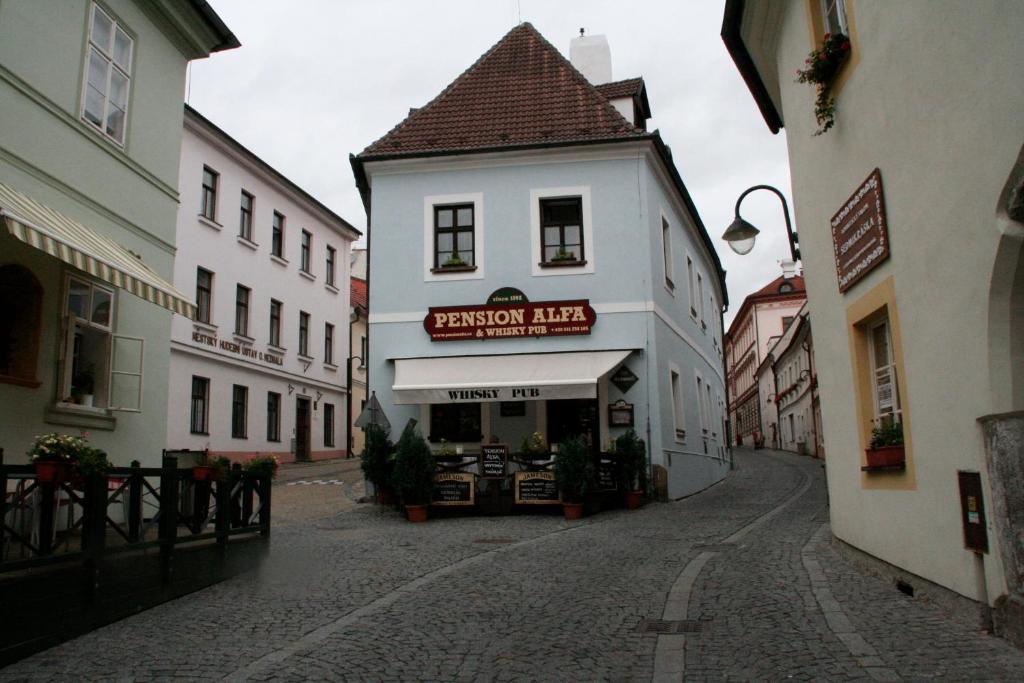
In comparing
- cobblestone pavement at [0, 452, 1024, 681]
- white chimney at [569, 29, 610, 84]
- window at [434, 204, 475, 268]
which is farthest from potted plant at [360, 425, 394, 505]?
white chimney at [569, 29, 610, 84]

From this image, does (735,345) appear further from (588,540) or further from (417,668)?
(417,668)

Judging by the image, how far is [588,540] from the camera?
38.4 ft

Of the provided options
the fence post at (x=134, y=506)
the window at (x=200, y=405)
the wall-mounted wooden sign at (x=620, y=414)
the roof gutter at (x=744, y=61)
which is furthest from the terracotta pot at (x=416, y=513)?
the window at (x=200, y=405)

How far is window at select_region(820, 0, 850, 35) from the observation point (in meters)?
8.75

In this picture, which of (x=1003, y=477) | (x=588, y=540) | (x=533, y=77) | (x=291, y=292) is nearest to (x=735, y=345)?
(x=291, y=292)

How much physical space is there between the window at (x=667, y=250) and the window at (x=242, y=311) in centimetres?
1561

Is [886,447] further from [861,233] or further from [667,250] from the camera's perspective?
[667,250]

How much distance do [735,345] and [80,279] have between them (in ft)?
252

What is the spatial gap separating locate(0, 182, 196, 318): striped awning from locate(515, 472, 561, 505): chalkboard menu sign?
23.1 ft

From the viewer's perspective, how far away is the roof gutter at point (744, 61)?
10.9 meters

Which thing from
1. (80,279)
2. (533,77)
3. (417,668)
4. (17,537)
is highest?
(533,77)

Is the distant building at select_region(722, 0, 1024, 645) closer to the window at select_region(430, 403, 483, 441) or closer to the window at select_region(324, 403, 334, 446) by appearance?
the window at select_region(430, 403, 483, 441)

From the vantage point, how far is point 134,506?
7.61 meters

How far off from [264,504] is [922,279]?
7.30m
